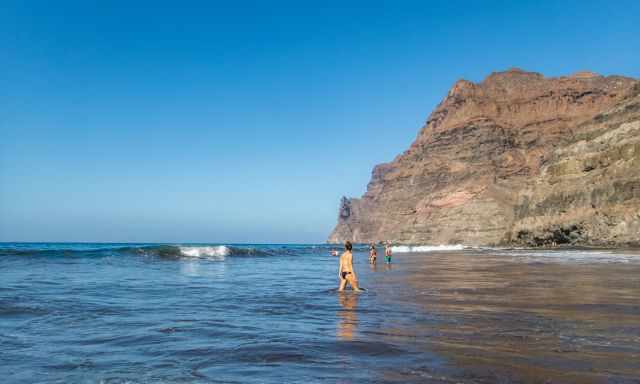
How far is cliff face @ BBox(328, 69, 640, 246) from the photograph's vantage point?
5594cm

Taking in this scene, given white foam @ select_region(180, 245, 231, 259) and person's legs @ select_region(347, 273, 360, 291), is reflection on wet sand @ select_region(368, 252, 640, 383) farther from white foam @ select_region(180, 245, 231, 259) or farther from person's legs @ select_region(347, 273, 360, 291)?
white foam @ select_region(180, 245, 231, 259)

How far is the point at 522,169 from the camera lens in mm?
123125

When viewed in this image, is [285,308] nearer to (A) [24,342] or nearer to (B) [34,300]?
(A) [24,342]

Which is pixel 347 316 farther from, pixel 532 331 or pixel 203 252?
pixel 203 252

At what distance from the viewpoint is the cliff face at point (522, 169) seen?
184ft

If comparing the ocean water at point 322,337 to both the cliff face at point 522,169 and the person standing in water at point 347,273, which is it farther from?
the cliff face at point 522,169

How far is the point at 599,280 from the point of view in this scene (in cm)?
1528

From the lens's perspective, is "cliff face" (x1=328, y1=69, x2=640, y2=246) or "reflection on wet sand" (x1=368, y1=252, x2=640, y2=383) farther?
"cliff face" (x1=328, y1=69, x2=640, y2=246)

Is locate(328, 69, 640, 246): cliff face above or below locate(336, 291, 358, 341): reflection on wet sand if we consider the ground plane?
above

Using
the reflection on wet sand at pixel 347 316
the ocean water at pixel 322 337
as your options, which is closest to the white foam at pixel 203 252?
the ocean water at pixel 322 337

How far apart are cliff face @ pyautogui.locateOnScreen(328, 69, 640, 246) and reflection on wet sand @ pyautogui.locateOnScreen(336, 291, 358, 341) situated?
4880 cm

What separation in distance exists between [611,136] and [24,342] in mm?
68356

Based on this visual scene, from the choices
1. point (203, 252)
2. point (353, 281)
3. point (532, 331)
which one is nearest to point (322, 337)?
point (532, 331)

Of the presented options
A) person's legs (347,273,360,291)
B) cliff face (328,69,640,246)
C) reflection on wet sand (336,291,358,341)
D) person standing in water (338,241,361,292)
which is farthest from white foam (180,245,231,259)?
cliff face (328,69,640,246)
